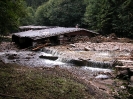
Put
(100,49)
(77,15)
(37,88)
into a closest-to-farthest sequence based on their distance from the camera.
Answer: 1. (37,88)
2. (100,49)
3. (77,15)

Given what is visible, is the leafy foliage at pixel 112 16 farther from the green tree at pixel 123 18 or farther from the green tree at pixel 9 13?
the green tree at pixel 9 13

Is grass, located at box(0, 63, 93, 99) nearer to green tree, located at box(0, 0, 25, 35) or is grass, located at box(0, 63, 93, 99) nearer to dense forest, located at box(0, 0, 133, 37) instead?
green tree, located at box(0, 0, 25, 35)

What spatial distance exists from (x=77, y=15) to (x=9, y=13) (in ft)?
122

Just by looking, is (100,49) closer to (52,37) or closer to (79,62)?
(79,62)

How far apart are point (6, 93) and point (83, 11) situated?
138ft

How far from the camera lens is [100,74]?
15.0 m

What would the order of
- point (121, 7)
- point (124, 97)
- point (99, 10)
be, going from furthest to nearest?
point (99, 10) → point (121, 7) → point (124, 97)

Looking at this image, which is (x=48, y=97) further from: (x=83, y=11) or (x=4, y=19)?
(x=83, y=11)

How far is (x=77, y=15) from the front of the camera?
47.6 meters

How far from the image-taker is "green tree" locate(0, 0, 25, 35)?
36.0ft

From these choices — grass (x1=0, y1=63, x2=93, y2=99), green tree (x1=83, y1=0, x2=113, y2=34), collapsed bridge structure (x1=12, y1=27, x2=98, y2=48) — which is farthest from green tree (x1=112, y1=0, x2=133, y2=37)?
grass (x1=0, y1=63, x2=93, y2=99)

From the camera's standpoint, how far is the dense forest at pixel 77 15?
12135mm

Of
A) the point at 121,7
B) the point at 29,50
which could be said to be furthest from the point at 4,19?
the point at 121,7

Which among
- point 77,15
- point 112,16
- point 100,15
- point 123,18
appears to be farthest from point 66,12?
point 123,18
